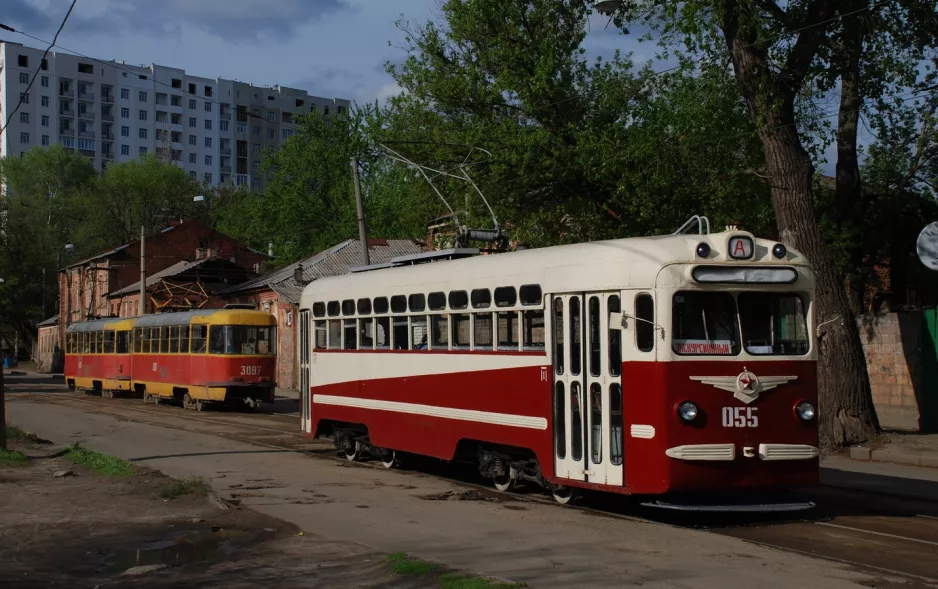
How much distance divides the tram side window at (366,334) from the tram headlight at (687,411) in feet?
21.0

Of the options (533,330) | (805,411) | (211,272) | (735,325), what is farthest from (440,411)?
(211,272)

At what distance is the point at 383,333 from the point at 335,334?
1.81m

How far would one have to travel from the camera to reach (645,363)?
33.5 ft

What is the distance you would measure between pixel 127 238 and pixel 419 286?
81654 mm

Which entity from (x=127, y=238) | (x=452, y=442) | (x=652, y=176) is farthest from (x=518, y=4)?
(x=127, y=238)

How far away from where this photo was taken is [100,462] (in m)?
15.7

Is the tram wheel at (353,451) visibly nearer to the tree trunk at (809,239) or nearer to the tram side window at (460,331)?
the tram side window at (460,331)

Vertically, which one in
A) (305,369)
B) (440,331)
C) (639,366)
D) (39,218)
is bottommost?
(639,366)

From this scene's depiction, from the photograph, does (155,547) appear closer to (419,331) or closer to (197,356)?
(419,331)

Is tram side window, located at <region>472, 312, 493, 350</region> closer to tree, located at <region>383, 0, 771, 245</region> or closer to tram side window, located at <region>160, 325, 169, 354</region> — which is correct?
tree, located at <region>383, 0, 771, 245</region>

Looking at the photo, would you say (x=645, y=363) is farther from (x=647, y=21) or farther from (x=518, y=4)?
(x=518, y=4)

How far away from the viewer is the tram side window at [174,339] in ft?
111

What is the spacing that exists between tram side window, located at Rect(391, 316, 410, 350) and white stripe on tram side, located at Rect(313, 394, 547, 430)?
0.78 metres

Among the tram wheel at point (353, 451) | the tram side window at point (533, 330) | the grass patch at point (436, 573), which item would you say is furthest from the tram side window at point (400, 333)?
the grass patch at point (436, 573)
